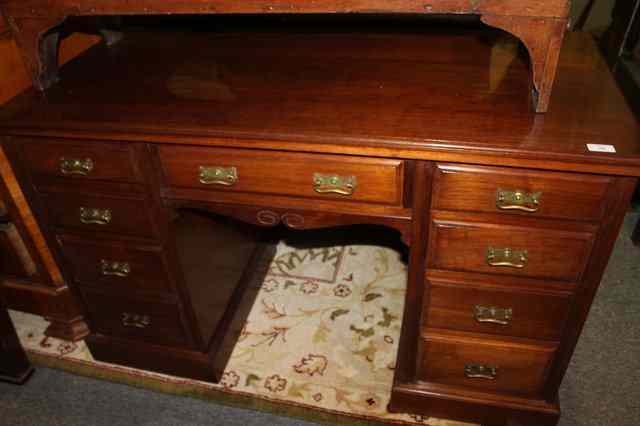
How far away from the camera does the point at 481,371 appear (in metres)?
1.46

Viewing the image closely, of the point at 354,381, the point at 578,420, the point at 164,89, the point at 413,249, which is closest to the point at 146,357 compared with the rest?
the point at 354,381

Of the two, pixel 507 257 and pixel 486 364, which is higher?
pixel 507 257

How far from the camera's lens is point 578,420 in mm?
1588

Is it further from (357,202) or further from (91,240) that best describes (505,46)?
(91,240)

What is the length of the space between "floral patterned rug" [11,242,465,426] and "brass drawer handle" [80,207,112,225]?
66 centimetres

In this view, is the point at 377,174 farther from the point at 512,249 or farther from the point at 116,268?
the point at 116,268

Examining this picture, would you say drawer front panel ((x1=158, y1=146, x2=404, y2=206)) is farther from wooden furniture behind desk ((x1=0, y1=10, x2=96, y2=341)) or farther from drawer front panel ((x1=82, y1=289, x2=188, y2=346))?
wooden furniture behind desk ((x1=0, y1=10, x2=96, y2=341))

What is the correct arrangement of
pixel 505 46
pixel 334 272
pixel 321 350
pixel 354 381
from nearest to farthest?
pixel 505 46 < pixel 354 381 < pixel 321 350 < pixel 334 272

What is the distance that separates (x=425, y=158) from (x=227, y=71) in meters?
0.64

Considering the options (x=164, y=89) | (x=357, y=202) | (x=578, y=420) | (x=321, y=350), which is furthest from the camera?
(x=321, y=350)

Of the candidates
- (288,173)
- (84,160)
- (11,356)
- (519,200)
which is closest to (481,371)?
(519,200)

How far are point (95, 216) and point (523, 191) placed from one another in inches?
43.6

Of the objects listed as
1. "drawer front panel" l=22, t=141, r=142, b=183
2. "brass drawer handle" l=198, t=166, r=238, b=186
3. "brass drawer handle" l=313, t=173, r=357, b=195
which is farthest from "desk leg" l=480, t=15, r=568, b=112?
"drawer front panel" l=22, t=141, r=142, b=183

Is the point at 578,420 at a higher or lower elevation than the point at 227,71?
lower
